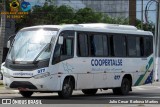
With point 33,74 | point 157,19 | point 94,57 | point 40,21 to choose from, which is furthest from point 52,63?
point 40,21

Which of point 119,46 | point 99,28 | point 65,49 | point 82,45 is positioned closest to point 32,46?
point 65,49

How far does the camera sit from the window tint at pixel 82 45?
23.5 meters

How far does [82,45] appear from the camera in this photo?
23641 millimetres

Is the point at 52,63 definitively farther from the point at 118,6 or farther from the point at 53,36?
the point at 118,6

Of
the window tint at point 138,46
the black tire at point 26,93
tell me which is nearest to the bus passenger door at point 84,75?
the black tire at point 26,93

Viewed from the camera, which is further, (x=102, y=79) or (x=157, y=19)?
(x=157, y=19)

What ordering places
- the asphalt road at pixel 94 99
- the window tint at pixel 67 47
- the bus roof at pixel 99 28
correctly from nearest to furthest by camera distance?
the asphalt road at pixel 94 99, the window tint at pixel 67 47, the bus roof at pixel 99 28

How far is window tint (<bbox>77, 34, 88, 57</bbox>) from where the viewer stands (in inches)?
925

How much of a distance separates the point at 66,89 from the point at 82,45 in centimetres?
237

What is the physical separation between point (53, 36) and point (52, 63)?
3.88 ft

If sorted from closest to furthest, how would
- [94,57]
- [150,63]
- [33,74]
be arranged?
1. [33,74]
2. [94,57]
3. [150,63]

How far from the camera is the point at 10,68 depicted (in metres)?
21.8

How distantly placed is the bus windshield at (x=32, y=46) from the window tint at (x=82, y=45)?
178cm

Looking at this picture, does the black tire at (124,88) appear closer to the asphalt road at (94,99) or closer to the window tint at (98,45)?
the asphalt road at (94,99)
